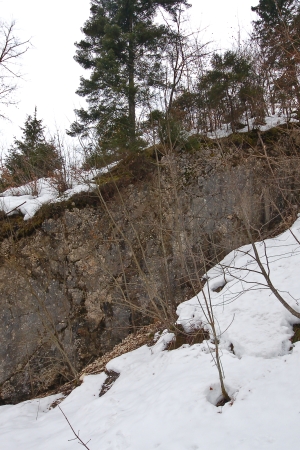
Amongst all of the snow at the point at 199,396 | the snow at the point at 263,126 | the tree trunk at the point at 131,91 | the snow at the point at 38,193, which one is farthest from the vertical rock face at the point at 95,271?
the snow at the point at 263,126

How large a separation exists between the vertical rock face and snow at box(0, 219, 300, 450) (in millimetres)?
997

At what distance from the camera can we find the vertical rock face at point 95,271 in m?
6.27

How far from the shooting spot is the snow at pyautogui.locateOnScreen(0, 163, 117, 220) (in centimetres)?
704

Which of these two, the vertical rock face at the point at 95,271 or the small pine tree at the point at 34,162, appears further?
the small pine tree at the point at 34,162

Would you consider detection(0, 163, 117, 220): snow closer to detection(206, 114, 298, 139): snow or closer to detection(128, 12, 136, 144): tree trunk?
detection(128, 12, 136, 144): tree trunk

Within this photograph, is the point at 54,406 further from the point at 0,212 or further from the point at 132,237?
the point at 0,212

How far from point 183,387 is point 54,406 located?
297 cm

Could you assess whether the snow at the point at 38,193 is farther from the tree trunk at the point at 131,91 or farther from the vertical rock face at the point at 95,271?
the tree trunk at the point at 131,91

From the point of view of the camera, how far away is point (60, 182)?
293 inches

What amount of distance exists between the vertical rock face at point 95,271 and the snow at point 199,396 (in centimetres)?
100

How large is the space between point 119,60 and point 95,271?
6.57 m

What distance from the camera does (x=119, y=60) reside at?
8.78m

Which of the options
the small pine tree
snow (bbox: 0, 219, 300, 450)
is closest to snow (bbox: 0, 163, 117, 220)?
the small pine tree

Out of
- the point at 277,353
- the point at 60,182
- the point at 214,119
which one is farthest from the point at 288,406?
the point at 214,119
